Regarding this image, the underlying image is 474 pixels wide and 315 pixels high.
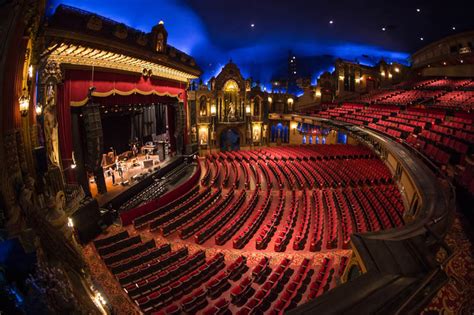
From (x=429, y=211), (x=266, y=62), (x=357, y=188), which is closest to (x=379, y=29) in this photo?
(x=266, y=62)

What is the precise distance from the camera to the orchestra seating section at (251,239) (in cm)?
515

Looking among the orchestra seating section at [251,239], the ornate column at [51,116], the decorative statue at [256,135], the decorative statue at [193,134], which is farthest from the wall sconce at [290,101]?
the ornate column at [51,116]

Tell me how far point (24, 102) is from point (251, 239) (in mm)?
6198

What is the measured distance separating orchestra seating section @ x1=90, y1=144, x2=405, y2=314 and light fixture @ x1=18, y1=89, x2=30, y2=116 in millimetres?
3505

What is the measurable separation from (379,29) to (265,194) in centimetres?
1875

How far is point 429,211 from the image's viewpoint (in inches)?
127

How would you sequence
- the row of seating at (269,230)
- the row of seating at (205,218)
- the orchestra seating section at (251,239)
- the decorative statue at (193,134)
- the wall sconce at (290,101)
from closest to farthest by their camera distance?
the orchestra seating section at (251,239) → the row of seating at (269,230) → the row of seating at (205,218) → the decorative statue at (193,134) → the wall sconce at (290,101)

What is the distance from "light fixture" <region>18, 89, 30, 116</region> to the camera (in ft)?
13.2

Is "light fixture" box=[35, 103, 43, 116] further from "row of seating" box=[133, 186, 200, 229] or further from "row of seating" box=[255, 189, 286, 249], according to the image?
"row of seating" box=[255, 189, 286, 249]

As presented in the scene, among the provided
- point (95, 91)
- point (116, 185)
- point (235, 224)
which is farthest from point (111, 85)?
point (235, 224)

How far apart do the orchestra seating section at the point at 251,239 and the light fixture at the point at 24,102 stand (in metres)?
3.50

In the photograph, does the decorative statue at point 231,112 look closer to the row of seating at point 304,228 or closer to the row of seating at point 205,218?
the row of seating at point 205,218

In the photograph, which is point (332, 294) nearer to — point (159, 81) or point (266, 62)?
point (159, 81)

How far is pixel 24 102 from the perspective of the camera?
408 centimetres
